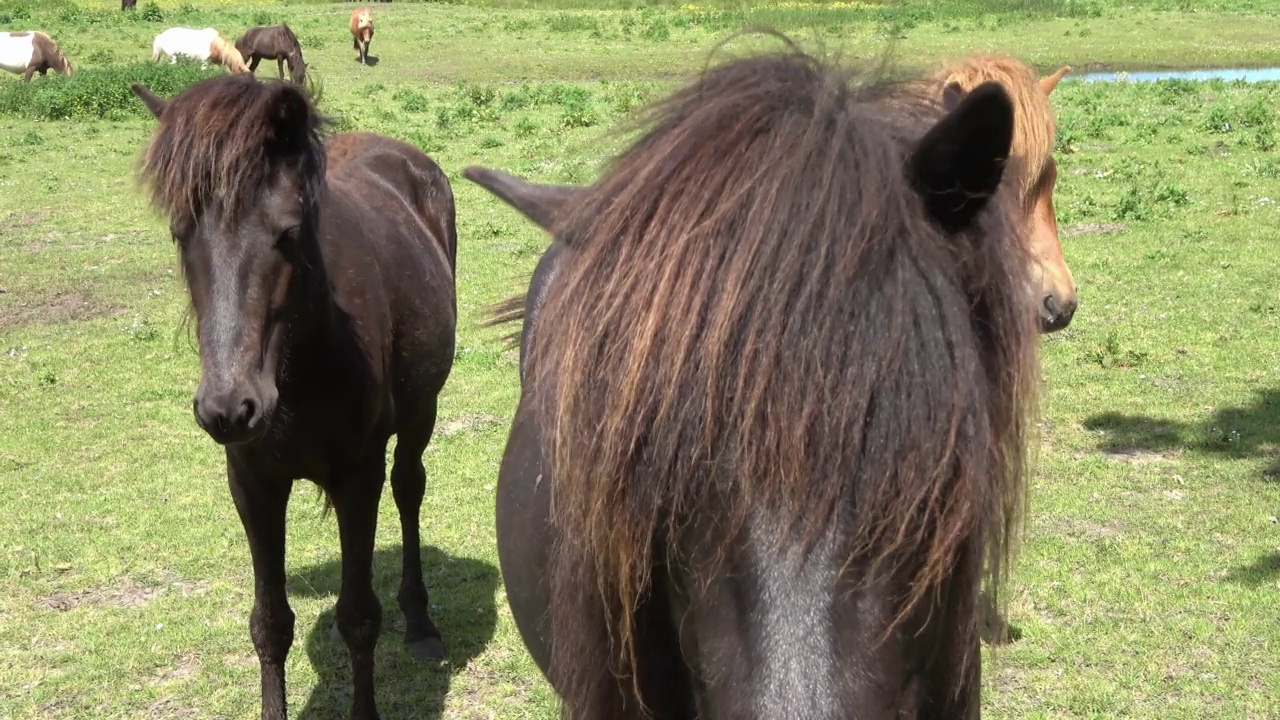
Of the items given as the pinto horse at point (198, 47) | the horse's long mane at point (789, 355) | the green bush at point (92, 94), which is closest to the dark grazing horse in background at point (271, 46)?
the pinto horse at point (198, 47)

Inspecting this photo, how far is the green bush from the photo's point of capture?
19172 millimetres

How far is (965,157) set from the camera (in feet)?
5.22

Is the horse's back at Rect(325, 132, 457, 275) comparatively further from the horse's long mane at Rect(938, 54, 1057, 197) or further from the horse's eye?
the horse's long mane at Rect(938, 54, 1057, 197)

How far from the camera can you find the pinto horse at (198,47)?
80.7 feet

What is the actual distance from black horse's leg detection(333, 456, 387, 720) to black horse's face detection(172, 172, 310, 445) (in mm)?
737

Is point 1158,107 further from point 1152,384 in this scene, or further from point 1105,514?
point 1105,514

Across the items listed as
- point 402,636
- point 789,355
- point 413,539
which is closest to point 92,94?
point 413,539

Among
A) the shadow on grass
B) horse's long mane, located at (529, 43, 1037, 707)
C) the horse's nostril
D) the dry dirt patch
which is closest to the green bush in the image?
the dry dirt patch

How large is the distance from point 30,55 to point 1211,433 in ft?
74.3

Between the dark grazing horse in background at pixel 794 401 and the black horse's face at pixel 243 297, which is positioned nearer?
the dark grazing horse in background at pixel 794 401

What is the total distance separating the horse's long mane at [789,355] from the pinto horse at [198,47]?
2453 centimetres

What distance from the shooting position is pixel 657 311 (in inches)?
63.5

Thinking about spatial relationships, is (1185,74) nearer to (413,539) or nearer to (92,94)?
(92,94)

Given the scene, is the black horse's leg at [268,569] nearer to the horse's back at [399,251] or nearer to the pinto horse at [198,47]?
the horse's back at [399,251]
